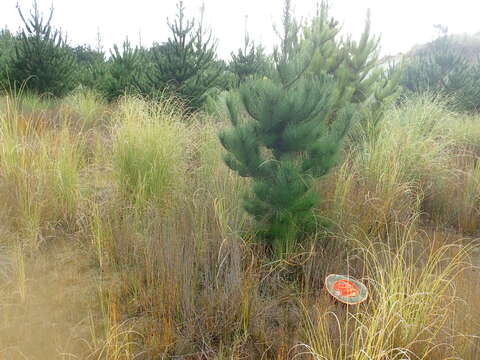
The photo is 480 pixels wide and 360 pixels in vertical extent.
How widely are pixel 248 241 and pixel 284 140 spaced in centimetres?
86

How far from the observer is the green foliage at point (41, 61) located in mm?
10531

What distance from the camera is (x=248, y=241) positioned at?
3230 millimetres

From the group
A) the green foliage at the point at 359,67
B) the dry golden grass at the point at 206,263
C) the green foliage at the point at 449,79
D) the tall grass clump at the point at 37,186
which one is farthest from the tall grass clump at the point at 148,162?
the green foliage at the point at 449,79

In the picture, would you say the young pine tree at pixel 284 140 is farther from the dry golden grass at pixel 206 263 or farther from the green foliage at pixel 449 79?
the green foliage at pixel 449 79

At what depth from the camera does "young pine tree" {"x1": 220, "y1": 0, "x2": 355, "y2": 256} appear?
2.94m

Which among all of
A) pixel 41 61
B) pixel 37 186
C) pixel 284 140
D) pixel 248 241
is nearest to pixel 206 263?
pixel 248 241

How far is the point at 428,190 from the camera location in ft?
16.3

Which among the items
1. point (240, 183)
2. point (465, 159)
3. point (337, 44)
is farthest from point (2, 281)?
point (465, 159)

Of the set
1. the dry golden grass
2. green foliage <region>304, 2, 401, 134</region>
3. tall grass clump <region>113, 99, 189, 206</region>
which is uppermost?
green foliage <region>304, 2, 401, 134</region>

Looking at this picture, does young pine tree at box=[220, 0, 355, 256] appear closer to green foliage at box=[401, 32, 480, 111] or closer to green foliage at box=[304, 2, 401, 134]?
green foliage at box=[304, 2, 401, 134]

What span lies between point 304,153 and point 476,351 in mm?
1694

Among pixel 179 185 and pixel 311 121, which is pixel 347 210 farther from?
pixel 179 185

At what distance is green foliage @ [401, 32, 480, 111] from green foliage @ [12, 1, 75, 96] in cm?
966

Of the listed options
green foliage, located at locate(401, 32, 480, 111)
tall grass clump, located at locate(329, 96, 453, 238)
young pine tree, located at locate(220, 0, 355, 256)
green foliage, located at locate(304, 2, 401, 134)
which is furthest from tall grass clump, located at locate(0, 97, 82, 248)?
green foliage, located at locate(401, 32, 480, 111)
